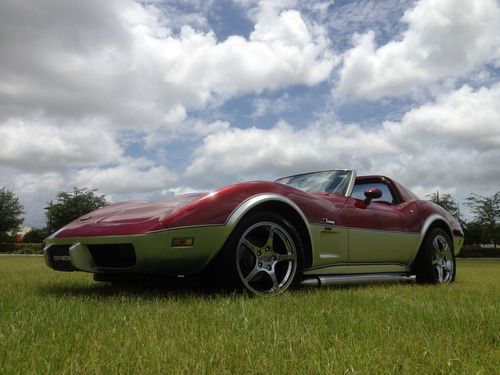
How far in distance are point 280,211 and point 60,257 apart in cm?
184

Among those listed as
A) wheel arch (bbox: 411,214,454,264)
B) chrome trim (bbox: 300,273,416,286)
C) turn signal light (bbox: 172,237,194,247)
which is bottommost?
chrome trim (bbox: 300,273,416,286)

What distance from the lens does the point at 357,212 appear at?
4668 millimetres

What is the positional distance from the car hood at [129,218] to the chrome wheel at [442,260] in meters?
3.39

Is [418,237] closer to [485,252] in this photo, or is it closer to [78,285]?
[78,285]

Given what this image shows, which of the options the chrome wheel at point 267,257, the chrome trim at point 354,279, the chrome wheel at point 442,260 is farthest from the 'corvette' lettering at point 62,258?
the chrome wheel at point 442,260

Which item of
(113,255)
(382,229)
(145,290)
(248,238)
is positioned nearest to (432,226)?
(382,229)

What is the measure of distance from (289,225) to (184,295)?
1012 mm

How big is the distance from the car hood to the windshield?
1.45 metres

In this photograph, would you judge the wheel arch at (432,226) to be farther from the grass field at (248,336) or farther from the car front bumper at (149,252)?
the car front bumper at (149,252)

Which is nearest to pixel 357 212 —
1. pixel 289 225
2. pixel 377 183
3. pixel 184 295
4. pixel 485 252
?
pixel 289 225

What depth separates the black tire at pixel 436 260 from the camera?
18.3 feet

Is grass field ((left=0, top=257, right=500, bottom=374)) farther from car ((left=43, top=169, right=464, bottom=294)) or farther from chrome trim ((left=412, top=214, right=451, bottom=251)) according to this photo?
chrome trim ((left=412, top=214, right=451, bottom=251))

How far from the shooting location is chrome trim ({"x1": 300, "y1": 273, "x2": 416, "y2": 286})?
4.14 metres

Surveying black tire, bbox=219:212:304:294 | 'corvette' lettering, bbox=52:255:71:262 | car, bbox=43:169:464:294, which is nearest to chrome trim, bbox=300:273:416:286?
car, bbox=43:169:464:294
